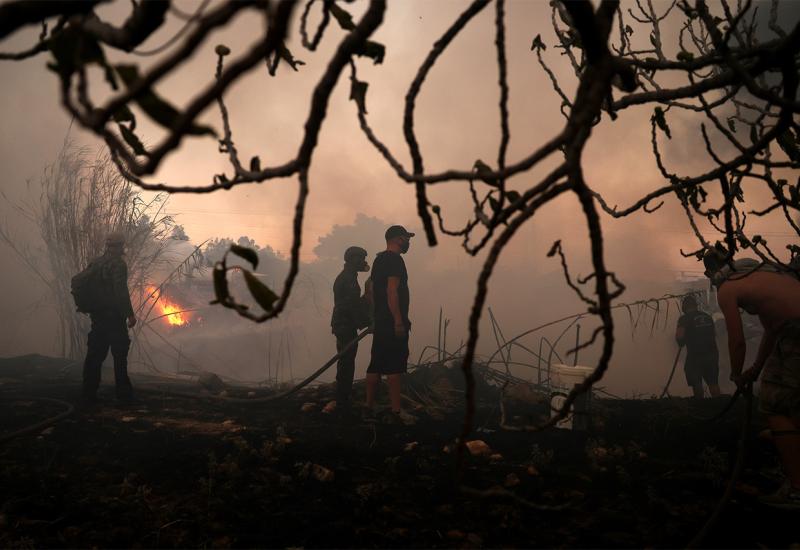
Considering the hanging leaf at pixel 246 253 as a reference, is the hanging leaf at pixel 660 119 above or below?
above

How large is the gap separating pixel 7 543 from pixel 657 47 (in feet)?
13.5

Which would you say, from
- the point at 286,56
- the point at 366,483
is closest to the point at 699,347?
the point at 366,483

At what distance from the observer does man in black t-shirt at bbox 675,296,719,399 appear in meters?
7.32

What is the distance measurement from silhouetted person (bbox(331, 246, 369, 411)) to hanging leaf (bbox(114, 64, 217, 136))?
526cm

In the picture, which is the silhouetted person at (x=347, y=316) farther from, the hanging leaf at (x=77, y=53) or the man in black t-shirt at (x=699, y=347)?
the hanging leaf at (x=77, y=53)

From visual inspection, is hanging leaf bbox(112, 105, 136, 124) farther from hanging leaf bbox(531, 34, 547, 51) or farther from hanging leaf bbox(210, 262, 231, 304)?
hanging leaf bbox(531, 34, 547, 51)

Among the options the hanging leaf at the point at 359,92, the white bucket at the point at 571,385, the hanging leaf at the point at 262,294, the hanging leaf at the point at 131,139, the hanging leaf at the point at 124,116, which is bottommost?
the white bucket at the point at 571,385

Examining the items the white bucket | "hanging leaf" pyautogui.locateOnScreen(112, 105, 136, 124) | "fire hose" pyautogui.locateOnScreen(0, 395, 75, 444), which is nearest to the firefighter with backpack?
"fire hose" pyautogui.locateOnScreen(0, 395, 75, 444)

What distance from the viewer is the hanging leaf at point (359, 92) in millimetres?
1143

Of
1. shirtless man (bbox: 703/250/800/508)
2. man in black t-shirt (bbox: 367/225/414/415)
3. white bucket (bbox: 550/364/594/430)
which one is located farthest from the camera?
man in black t-shirt (bbox: 367/225/414/415)

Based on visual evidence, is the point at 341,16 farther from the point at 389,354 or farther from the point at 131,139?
the point at 389,354

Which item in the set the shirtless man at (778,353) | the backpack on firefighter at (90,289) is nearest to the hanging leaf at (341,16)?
the shirtless man at (778,353)

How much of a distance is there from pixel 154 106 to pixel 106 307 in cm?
594

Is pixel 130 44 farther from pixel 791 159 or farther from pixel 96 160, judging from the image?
pixel 96 160
